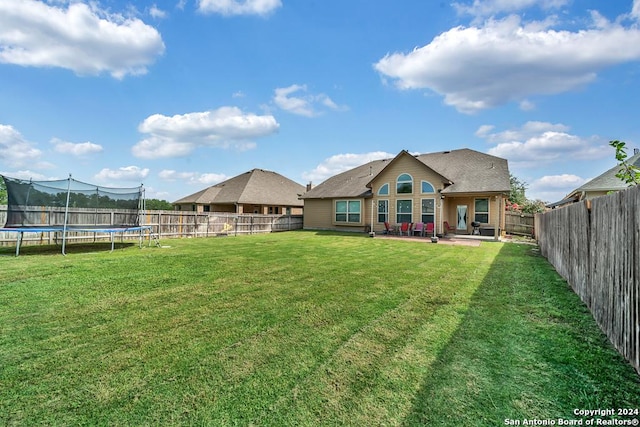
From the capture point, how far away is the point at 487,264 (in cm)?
782

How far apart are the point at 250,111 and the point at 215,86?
4035 mm

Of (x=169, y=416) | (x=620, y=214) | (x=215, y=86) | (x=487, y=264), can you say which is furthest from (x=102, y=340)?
(x=215, y=86)

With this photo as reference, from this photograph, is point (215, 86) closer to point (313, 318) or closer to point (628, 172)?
point (313, 318)

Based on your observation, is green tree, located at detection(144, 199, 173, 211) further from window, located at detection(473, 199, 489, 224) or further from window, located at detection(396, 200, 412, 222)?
window, located at detection(473, 199, 489, 224)

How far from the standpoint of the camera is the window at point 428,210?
53.9 ft

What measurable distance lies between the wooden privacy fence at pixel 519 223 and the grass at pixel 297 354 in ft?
49.4

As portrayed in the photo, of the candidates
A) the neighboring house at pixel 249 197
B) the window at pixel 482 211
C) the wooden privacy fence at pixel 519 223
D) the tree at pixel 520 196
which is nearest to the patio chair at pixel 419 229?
the window at pixel 482 211

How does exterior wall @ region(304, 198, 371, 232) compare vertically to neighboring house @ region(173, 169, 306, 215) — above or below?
below

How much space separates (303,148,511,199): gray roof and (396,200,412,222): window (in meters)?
2.23

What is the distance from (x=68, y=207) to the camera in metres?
10.2

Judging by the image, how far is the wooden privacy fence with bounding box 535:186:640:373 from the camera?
2.64 metres

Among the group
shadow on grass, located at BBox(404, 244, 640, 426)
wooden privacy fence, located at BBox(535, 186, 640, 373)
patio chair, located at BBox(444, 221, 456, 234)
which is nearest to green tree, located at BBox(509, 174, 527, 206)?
patio chair, located at BBox(444, 221, 456, 234)

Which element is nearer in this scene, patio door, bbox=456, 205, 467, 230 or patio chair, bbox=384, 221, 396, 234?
patio door, bbox=456, 205, 467, 230

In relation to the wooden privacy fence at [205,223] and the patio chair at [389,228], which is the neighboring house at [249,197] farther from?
the patio chair at [389,228]
